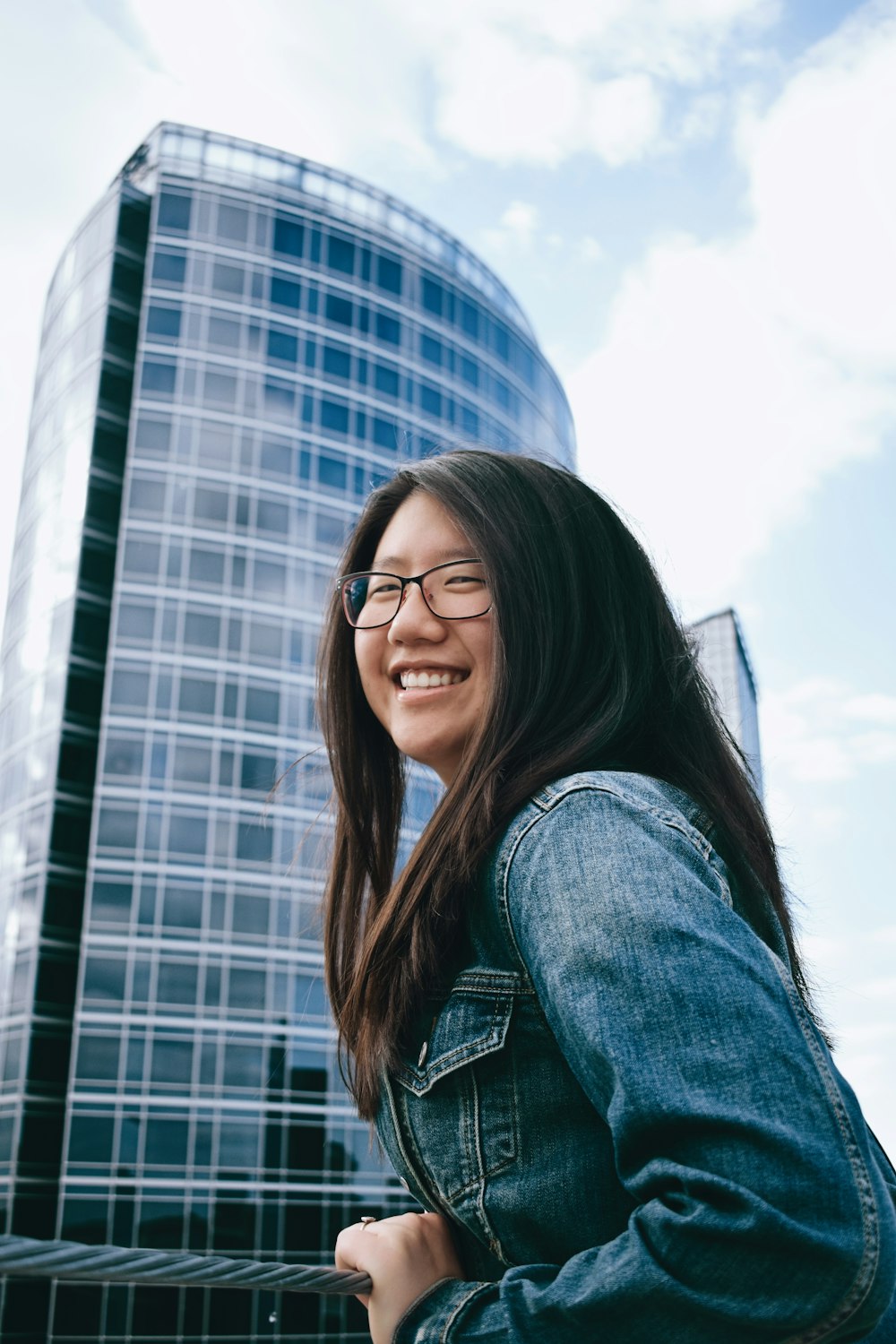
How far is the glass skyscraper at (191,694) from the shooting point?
36688mm

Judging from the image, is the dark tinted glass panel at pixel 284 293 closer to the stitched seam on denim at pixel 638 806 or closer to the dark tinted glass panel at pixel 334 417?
the dark tinted glass panel at pixel 334 417

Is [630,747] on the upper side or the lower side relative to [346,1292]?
upper

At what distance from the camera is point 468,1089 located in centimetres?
140

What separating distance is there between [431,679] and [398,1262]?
773 millimetres

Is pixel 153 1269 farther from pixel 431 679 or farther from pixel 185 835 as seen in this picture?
pixel 185 835

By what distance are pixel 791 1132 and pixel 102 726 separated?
41.0 meters

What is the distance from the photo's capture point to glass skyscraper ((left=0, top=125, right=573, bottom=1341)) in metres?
36.7

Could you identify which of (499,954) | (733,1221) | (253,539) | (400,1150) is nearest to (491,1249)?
(400,1150)

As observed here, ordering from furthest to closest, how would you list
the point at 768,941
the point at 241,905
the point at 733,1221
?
1. the point at 241,905
2. the point at 768,941
3. the point at 733,1221

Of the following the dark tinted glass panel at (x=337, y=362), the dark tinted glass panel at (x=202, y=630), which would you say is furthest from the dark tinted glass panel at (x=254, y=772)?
the dark tinted glass panel at (x=337, y=362)

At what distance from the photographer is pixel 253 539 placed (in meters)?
44.1

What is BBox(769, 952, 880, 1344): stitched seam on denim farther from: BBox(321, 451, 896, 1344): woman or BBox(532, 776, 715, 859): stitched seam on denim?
BBox(532, 776, 715, 859): stitched seam on denim

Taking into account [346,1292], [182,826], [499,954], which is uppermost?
[182,826]

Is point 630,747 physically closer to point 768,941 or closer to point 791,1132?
point 768,941
